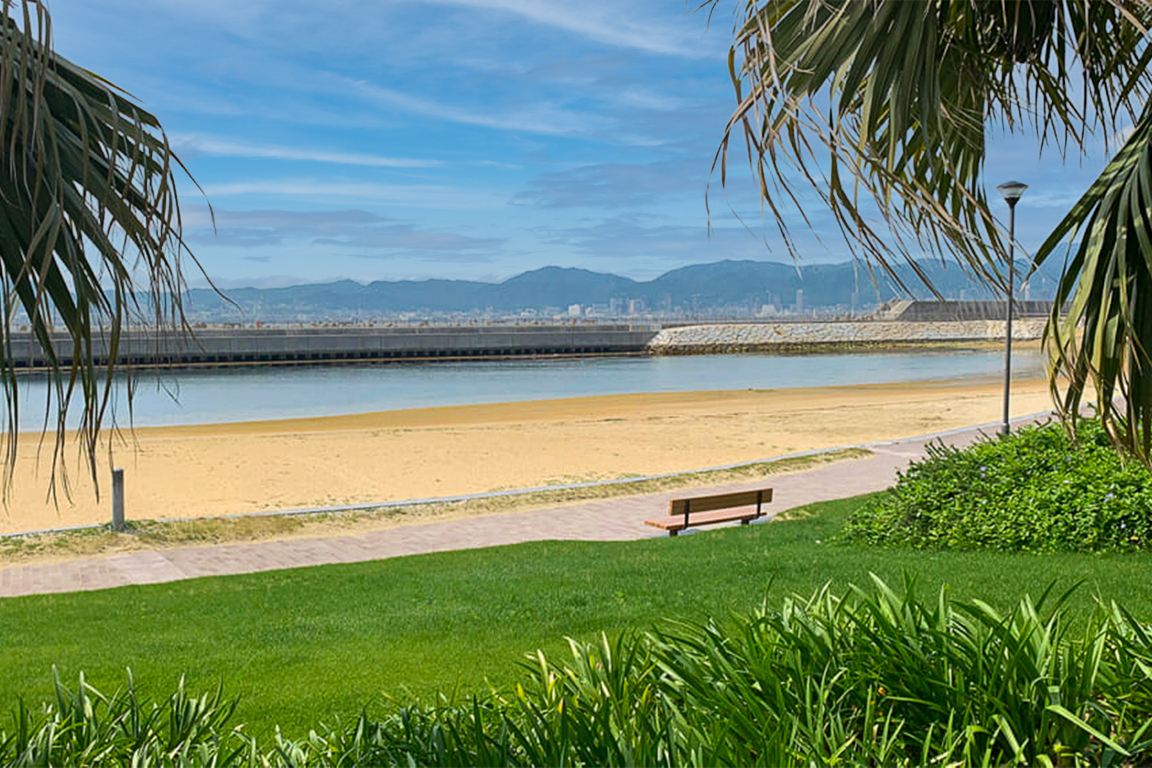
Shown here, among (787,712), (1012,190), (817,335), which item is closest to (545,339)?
(817,335)

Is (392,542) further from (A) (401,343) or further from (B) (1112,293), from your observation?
(A) (401,343)

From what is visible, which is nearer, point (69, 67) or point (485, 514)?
point (69, 67)

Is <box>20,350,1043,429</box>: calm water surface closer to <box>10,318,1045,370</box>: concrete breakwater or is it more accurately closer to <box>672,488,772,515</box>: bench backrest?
<box>10,318,1045,370</box>: concrete breakwater

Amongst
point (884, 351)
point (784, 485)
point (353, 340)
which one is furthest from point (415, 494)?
point (884, 351)

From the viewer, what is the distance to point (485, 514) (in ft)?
46.9

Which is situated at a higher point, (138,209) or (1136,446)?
(138,209)

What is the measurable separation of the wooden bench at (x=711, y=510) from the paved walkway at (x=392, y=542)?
43 cm

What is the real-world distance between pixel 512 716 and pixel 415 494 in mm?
13328

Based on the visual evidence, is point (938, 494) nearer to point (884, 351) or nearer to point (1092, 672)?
point (1092, 672)

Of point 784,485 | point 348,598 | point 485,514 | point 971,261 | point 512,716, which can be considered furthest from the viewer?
point 784,485

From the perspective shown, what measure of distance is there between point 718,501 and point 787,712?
359 inches

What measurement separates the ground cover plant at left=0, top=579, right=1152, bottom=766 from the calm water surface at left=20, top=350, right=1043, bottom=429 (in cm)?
3085

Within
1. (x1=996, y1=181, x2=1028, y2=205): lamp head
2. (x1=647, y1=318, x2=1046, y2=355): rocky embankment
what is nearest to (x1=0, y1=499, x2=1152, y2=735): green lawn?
(x1=996, y1=181, x2=1028, y2=205): lamp head

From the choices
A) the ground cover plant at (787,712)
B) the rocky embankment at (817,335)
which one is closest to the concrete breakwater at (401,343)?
the rocky embankment at (817,335)
